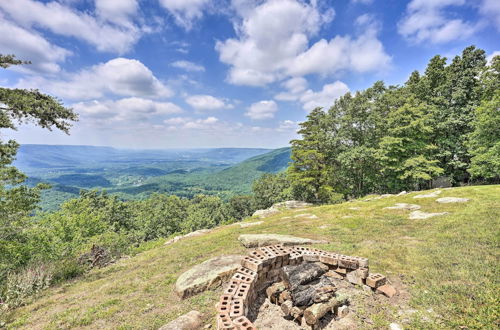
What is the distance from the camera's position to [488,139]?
72.8 ft

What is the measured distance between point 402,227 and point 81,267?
A: 60.6ft

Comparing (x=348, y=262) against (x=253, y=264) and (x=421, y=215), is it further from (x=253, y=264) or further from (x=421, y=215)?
(x=421, y=215)

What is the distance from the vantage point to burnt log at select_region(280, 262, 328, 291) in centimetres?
621

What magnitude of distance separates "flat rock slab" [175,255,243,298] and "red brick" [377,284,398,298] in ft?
15.3

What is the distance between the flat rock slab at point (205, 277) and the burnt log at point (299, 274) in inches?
81.8

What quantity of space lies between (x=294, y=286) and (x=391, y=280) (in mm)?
3377

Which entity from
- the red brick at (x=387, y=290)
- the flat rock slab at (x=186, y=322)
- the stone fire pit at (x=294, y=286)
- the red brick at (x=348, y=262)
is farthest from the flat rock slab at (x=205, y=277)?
the red brick at (x=387, y=290)

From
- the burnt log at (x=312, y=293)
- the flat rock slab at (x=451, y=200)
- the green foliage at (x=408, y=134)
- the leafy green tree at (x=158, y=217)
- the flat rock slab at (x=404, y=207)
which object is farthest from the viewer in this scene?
the leafy green tree at (x=158, y=217)

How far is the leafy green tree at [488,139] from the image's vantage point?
20.5 m

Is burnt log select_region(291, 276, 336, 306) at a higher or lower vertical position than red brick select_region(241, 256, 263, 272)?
lower

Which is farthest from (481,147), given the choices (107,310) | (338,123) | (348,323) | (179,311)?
(107,310)

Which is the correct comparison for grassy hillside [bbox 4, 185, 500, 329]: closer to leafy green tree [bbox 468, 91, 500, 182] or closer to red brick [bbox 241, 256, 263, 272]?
red brick [bbox 241, 256, 263, 272]

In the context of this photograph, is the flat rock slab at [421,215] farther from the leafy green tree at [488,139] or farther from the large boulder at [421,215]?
the leafy green tree at [488,139]

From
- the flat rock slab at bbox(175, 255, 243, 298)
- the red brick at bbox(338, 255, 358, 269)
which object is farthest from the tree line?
the red brick at bbox(338, 255, 358, 269)
